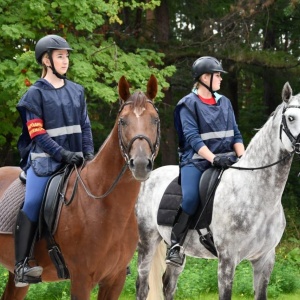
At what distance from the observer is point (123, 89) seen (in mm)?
5184

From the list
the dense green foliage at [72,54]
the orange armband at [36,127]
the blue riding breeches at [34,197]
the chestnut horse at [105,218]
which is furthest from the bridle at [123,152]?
the dense green foliage at [72,54]

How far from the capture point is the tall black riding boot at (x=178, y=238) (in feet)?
25.7

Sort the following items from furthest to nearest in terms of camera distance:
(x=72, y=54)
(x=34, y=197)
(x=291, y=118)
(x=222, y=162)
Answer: (x=72, y=54)
(x=222, y=162)
(x=291, y=118)
(x=34, y=197)

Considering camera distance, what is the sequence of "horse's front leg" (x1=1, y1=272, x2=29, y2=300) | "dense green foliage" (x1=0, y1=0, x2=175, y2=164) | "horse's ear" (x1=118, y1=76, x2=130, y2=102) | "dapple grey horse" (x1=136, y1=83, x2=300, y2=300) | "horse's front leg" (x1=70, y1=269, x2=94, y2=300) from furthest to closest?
"dense green foliage" (x1=0, y1=0, x2=175, y2=164) → "dapple grey horse" (x1=136, y1=83, x2=300, y2=300) → "horse's front leg" (x1=1, y1=272, x2=29, y2=300) → "horse's front leg" (x1=70, y1=269, x2=94, y2=300) → "horse's ear" (x1=118, y1=76, x2=130, y2=102)

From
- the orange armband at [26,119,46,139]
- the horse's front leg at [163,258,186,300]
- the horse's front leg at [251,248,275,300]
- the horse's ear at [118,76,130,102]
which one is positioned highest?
the horse's ear at [118,76,130,102]

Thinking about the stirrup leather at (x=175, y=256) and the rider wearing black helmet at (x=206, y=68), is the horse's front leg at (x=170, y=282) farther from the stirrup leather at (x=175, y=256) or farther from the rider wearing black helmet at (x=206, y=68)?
the rider wearing black helmet at (x=206, y=68)

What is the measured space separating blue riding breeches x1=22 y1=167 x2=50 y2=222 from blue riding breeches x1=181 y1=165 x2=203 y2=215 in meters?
2.23

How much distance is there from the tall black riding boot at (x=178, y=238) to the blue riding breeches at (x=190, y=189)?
0.37ft

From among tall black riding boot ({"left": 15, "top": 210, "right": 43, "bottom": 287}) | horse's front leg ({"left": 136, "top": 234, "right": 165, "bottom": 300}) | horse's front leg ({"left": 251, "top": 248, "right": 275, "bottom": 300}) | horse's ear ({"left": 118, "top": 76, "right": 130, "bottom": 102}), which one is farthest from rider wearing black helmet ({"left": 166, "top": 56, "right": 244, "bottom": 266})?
horse's ear ({"left": 118, "top": 76, "right": 130, "bottom": 102})

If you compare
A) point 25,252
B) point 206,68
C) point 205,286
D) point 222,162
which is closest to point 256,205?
point 222,162

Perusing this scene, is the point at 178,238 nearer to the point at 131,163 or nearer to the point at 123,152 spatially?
the point at 123,152

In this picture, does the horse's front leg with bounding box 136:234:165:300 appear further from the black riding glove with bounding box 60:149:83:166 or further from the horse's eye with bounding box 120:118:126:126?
the horse's eye with bounding box 120:118:126:126

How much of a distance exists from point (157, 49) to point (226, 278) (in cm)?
1104

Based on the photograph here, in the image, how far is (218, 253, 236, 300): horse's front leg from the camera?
7215mm
